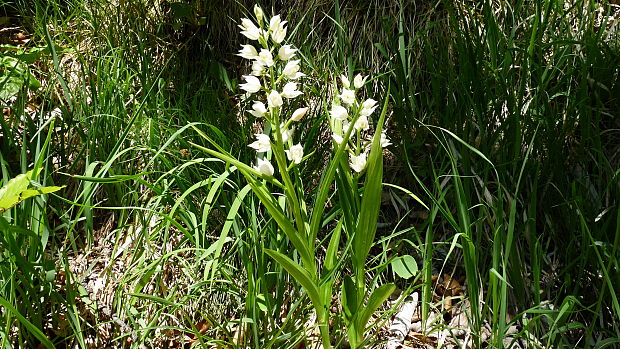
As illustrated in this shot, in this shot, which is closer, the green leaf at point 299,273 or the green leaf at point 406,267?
the green leaf at point 299,273

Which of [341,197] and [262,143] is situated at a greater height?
[262,143]

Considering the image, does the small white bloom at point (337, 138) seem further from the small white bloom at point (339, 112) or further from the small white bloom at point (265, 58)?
the small white bloom at point (265, 58)

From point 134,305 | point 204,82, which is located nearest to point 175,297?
point 134,305

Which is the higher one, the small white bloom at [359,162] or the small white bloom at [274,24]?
the small white bloom at [274,24]

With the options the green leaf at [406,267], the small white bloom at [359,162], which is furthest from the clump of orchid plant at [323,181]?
the green leaf at [406,267]

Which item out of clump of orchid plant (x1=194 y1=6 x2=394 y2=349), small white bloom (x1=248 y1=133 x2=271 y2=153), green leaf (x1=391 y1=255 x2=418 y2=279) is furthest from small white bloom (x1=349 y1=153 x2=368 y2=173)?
green leaf (x1=391 y1=255 x2=418 y2=279)

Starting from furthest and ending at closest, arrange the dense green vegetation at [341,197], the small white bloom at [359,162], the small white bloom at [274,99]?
the dense green vegetation at [341,197] → the small white bloom at [359,162] → the small white bloom at [274,99]

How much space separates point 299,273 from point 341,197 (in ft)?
0.76

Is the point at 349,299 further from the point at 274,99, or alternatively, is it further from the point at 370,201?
the point at 274,99

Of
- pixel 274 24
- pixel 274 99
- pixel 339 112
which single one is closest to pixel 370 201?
pixel 339 112

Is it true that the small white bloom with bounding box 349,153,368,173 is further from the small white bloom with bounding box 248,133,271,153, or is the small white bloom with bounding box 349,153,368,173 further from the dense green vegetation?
the small white bloom with bounding box 248,133,271,153

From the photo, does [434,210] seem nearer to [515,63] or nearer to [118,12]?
[515,63]

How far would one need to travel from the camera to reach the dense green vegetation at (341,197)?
6.07 ft

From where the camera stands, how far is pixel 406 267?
1.94 m
